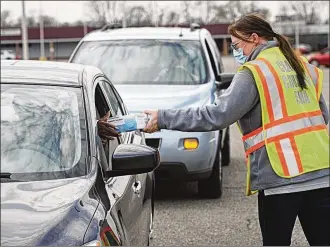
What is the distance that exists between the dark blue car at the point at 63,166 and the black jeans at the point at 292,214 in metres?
0.65

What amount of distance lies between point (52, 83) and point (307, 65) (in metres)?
1.45

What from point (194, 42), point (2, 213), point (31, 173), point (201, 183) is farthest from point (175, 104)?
point (2, 213)

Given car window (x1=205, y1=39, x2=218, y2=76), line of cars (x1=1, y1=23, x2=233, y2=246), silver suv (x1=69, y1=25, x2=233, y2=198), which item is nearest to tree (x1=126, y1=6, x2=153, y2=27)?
car window (x1=205, y1=39, x2=218, y2=76)

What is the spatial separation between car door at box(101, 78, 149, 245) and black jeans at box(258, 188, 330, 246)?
0.71 meters

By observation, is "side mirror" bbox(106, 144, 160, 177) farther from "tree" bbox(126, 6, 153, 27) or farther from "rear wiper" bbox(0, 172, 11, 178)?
"tree" bbox(126, 6, 153, 27)

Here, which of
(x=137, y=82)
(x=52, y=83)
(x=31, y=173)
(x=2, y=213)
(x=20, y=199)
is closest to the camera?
(x=2, y=213)

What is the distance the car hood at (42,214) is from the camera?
3.19 m

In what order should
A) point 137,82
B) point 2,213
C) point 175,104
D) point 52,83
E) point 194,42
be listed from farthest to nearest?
1. point 194,42
2. point 137,82
3. point 175,104
4. point 52,83
5. point 2,213

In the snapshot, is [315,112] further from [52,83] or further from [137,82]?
[137,82]

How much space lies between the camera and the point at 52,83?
182 inches

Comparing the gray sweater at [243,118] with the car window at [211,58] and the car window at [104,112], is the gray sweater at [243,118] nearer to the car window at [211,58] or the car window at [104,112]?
the car window at [104,112]

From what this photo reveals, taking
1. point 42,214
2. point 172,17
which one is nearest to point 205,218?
point 42,214

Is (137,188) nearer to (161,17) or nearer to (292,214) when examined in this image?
(292,214)

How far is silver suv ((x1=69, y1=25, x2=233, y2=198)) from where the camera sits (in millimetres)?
8195
